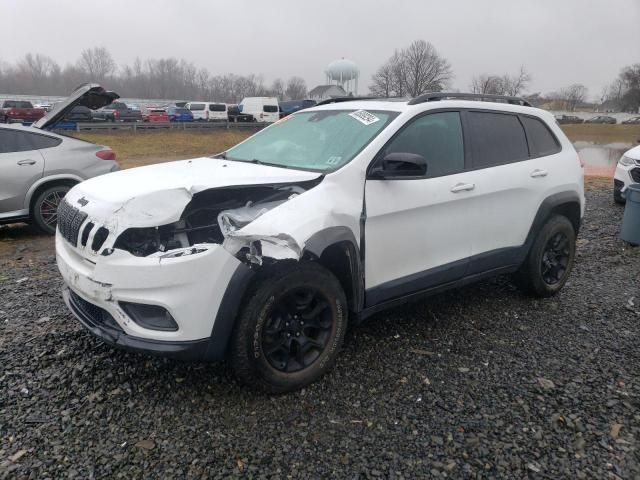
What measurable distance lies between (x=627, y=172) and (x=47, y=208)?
9451mm

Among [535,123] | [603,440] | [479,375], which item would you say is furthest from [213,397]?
[535,123]

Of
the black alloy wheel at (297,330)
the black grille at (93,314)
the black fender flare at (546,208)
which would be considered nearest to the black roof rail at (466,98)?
the black fender flare at (546,208)

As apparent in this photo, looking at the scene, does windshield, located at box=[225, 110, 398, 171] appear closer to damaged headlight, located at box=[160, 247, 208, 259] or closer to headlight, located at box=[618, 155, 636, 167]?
damaged headlight, located at box=[160, 247, 208, 259]

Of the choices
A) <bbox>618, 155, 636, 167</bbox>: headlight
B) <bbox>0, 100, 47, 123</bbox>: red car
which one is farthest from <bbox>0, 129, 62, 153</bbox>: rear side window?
<bbox>0, 100, 47, 123</bbox>: red car

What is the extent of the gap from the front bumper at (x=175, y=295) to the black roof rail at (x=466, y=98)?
6.44ft

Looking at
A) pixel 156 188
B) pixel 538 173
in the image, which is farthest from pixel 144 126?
pixel 156 188

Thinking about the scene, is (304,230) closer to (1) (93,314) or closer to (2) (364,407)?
(2) (364,407)

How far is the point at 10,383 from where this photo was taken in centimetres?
304

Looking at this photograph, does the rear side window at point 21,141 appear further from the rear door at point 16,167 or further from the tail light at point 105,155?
the tail light at point 105,155

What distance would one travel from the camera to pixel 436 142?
3.62 metres

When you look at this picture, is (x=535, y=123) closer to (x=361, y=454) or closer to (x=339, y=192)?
(x=339, y=192)

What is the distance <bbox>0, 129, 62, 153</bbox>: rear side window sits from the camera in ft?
21.0

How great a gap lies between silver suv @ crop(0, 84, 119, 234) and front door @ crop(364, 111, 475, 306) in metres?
4.93

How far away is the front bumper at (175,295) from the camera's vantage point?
253 cm
